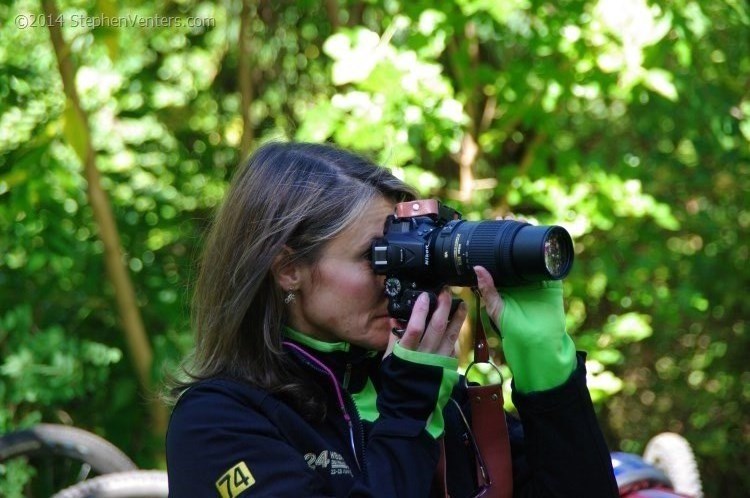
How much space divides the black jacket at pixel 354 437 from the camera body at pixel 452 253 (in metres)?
0.13

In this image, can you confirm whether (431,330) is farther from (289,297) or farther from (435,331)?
(289,297)

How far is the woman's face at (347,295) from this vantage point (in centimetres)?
173

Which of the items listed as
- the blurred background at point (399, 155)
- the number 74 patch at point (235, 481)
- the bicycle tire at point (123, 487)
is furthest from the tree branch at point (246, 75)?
the number 74 patch at point (235, 481)

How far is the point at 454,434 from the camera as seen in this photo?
1.86 m

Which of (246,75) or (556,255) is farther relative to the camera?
(246,75)

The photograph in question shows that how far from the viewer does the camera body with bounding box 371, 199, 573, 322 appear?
5.40ft

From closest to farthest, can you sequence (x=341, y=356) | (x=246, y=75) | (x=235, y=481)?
(x=235, y=481) < (x=341, y=356) < (x=246, y=75)

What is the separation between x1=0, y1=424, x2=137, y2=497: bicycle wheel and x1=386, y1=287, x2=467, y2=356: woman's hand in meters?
2.04

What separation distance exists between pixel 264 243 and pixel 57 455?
203cm

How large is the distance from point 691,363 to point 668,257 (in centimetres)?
106

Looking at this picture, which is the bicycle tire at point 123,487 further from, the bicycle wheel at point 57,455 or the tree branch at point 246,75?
the tree branch at point 246,75

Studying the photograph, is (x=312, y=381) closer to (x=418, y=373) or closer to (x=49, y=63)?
(x=418, y=373)

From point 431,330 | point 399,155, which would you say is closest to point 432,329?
point 431,330

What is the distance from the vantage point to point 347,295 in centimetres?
173
